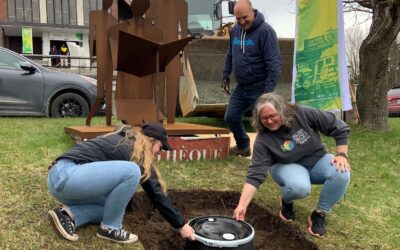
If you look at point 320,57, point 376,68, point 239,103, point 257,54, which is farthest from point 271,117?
point 376,68

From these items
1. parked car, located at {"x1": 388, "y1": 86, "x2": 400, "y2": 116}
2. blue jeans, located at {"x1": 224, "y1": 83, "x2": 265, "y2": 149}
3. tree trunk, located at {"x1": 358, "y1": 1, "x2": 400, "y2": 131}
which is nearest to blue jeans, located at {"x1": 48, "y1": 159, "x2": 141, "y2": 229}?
blue jeans, located at {"x1": 224, "y1": 83, "x2": 265, "y2": 149}

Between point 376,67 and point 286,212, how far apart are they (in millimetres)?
5349

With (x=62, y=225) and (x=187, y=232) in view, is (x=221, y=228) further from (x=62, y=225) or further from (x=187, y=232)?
(x=62, y=225)

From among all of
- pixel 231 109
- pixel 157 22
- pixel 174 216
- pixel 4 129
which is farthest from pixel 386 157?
pixel 4 129

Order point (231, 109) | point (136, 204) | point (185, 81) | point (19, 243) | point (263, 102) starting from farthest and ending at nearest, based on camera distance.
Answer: point (185, 81) → point (231, 109) → point (136, 204) → point (263, 102) → point (19, 243)

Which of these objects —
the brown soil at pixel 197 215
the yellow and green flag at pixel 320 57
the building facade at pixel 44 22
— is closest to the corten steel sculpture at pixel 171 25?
the yellow and green flag at pixel 320 57

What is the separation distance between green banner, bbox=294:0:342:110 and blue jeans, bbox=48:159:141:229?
3.86 metres

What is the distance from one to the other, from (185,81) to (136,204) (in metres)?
3.96

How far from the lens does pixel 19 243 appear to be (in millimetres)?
2973

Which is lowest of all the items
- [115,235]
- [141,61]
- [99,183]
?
[115,235]

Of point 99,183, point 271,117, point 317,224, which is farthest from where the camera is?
point 317,224

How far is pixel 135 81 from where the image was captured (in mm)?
5781

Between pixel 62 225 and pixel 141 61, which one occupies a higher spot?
pixel 141 61

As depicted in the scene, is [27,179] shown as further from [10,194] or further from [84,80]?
[84,80]
